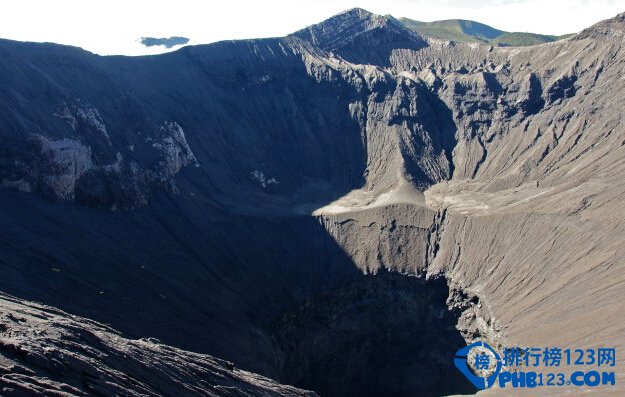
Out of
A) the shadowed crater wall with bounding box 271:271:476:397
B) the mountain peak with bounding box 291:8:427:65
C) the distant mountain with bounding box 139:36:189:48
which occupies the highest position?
the distant mountain with bounding box 139:36:189:48

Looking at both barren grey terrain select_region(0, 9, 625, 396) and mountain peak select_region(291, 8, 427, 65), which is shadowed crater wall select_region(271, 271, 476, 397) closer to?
barren grey terrain select_region(0, 9, 625, 396)

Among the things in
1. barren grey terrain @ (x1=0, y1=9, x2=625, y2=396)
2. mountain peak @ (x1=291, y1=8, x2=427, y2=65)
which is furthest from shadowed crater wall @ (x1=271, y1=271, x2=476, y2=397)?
mountain peak @ (x1=291, y1=8, x2=427, y2=65)

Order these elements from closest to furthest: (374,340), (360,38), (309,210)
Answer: (374,340) < (309,210) < (360,38)

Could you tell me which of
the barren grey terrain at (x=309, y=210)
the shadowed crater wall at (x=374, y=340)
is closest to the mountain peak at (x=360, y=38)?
the barren grey terrain at (x=309, y=210)

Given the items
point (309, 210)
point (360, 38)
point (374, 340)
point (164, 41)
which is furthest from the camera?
point (164, 41)

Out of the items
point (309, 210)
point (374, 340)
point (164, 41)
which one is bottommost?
point (374, 340)

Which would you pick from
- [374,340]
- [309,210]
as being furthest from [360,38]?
[374,340]

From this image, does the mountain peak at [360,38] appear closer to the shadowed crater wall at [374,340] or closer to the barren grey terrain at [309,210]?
the barren grey terrain at [309,210]

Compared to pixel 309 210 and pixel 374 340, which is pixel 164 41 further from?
pixel 374 340
